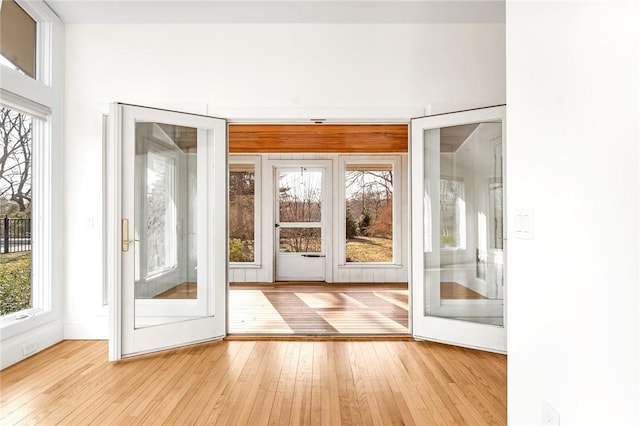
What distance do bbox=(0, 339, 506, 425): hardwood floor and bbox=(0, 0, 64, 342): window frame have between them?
1.47ft

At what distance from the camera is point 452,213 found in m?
3.74

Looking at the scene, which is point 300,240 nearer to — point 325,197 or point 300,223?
point 300,223

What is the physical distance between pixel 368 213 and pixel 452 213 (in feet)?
11.2

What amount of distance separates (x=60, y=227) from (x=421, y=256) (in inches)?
131

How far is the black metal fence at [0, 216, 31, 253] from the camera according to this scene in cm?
315

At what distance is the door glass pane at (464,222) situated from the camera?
3.56 meters

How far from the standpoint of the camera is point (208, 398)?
2516 mm
